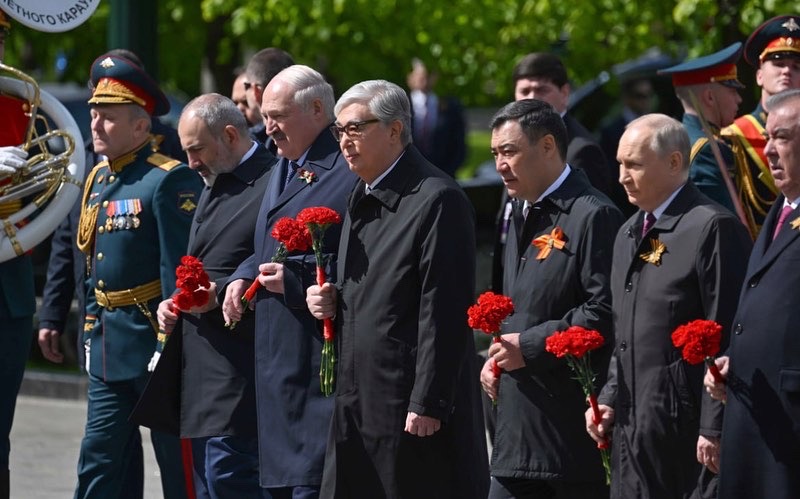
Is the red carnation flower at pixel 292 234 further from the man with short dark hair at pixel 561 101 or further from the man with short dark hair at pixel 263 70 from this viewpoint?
the man with short dark hair at pixel 263 70

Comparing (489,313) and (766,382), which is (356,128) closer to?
(489,313)

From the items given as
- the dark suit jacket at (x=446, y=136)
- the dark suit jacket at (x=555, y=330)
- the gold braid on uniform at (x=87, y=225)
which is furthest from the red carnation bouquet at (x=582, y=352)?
the dark suit jacket at (x=446, y=136)

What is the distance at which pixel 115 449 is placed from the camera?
24.8 ft

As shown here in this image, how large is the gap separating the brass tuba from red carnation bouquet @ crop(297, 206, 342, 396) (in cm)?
174

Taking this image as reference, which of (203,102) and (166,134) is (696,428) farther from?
(166,134)

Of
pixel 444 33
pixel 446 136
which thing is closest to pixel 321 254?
pixel 444 33

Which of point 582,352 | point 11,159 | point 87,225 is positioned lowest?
point 582,352

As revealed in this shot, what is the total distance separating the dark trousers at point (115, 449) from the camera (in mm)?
7547

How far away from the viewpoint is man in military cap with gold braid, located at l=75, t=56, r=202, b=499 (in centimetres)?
758

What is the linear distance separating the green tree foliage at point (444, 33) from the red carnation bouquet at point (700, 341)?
18.3 ft

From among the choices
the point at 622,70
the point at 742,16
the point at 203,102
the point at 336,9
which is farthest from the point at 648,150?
the point at 622,70

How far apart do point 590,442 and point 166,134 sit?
13.1ft

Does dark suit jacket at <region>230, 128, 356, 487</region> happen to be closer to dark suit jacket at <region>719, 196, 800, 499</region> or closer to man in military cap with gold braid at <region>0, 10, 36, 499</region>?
man in military cap with gold braid at <region>0, 10, 36, 499</region>

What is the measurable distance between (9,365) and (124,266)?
2.19 feet
